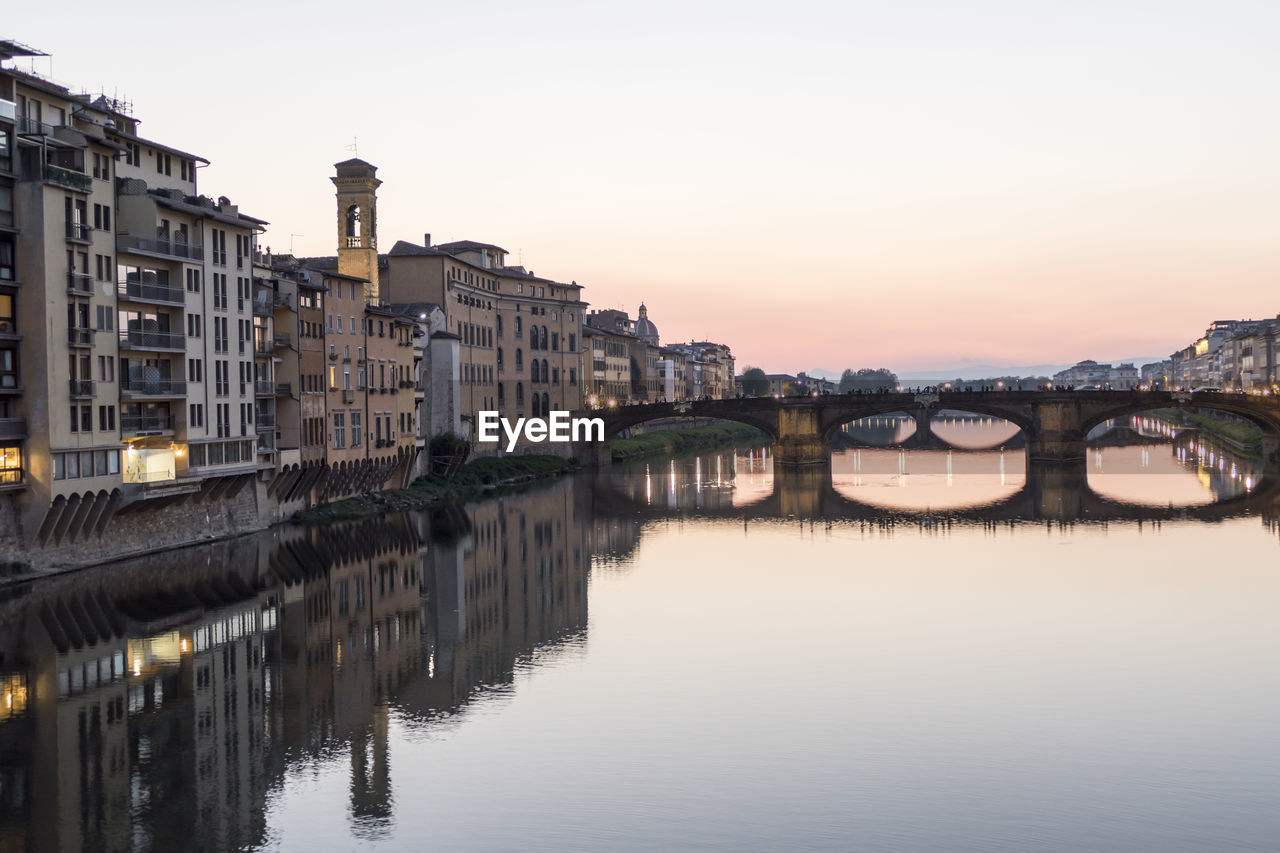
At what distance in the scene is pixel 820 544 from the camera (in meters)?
56.8

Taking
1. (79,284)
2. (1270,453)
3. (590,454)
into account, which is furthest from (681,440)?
(79,284)

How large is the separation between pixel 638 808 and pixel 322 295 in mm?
45191

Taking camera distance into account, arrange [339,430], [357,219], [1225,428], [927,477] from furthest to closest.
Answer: [1225,428] < [927,477] < [357,219] < [339,430]

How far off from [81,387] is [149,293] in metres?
5.72

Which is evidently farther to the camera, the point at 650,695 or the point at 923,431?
the point at 923,431

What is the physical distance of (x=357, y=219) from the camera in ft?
263

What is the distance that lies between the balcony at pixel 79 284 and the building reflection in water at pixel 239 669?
9853 mm

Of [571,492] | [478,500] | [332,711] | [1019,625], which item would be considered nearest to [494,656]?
[332,711]

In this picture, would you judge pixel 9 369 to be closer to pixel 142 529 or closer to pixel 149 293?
pixel 149 293

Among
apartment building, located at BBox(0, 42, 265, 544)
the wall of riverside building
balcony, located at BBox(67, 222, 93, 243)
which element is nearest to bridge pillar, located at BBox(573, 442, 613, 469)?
the wall of riverside building

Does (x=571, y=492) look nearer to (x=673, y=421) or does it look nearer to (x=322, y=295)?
(x=322, y=295)

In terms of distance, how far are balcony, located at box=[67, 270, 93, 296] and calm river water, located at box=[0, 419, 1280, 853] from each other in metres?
9.96

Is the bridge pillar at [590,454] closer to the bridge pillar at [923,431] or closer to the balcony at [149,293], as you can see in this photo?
the balcony at [149,293]

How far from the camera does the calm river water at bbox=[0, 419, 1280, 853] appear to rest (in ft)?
68.4
